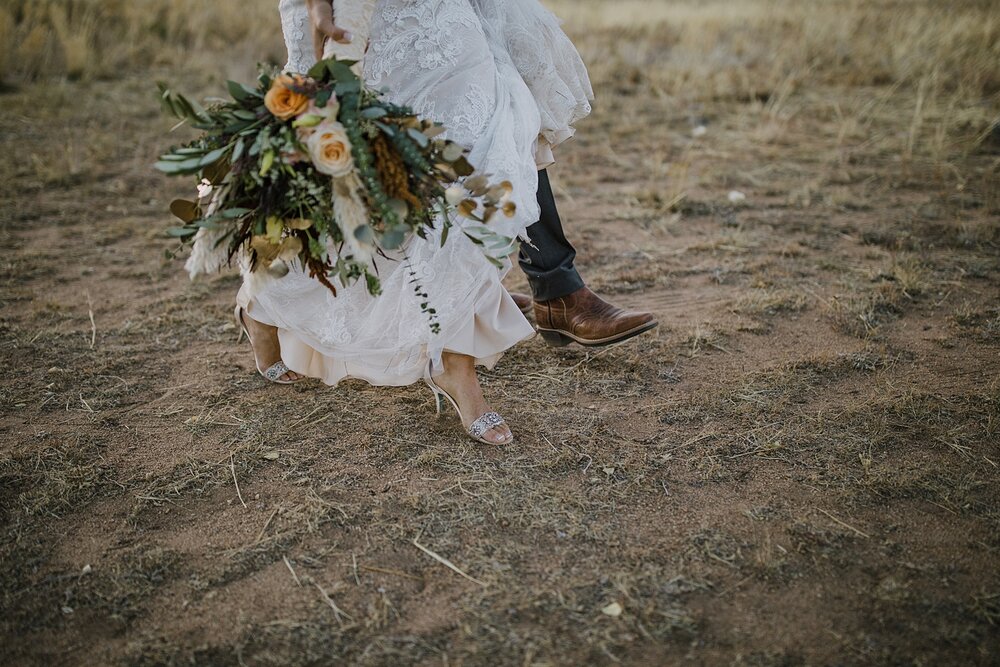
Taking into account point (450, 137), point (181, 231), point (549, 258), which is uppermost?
point (450, 137)

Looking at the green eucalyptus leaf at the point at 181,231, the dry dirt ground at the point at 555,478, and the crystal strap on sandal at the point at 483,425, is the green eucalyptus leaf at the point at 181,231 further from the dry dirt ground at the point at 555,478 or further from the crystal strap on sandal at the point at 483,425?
the crystal strap on sandal at the point at 483,425

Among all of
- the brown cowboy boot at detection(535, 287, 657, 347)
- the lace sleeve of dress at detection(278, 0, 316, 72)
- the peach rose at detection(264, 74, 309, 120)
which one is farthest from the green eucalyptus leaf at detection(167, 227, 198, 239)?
the brown cowboy boot at detection(535, 287, 657, 347)

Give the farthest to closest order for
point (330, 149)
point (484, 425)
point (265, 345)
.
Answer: point (265, 345) < point (484, 425) < point (330, 149)

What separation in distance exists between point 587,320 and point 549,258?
10.9 inches

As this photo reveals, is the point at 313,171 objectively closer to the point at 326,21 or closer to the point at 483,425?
the point at 326,21

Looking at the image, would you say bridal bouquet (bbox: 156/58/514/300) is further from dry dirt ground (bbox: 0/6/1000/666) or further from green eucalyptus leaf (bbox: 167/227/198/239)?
dry dirt ground (bbox: 0/6/1000/666)

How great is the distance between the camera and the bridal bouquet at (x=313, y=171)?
6.10ft

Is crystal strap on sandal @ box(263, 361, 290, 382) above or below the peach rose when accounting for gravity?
below

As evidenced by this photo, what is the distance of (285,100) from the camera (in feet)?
6.06

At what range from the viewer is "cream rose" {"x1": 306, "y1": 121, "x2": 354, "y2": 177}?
1.83m

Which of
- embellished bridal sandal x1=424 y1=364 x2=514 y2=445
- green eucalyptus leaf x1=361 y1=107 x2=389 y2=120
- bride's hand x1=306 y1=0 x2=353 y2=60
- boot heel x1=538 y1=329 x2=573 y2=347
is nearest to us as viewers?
green eucalyptus leaf x1=361 y1=107 x2=389 y2=120

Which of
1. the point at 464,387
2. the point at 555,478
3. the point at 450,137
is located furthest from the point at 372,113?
the point at 555,478

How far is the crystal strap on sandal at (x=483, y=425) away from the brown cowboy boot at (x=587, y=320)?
60 cm

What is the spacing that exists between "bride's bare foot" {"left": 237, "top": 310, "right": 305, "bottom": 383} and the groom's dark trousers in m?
0.98
